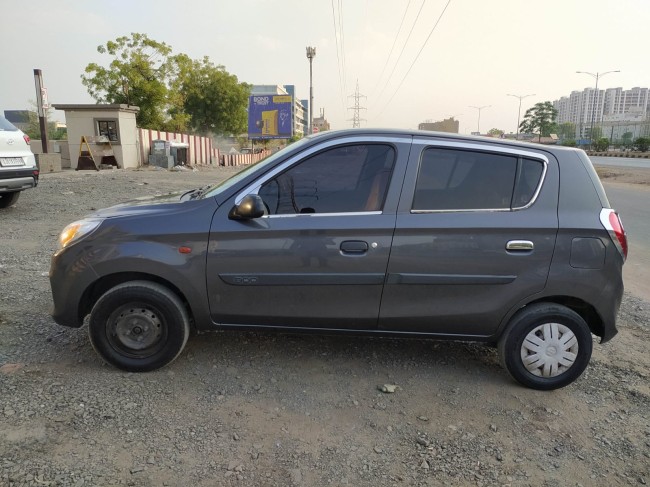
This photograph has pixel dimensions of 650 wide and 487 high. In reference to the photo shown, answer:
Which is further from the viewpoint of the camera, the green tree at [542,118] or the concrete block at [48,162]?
the green tree at [542,118]

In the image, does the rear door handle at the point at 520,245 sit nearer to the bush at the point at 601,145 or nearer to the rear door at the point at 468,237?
the rear door at the point at 468,237

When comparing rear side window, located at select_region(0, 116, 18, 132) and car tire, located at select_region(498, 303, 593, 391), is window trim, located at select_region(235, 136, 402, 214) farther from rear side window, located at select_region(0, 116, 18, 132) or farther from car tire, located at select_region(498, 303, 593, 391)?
rear side window, located at select_region(0, 116, 18, 132)

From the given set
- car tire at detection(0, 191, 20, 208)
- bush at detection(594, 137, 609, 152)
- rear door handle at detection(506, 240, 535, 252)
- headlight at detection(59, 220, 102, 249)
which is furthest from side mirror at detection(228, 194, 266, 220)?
bush at detection(594, 137, 609, 152)

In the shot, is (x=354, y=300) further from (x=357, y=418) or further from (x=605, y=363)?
(x=605, y=363)

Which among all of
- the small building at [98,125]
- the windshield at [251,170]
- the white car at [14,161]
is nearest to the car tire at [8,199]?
the white car at [14,161]

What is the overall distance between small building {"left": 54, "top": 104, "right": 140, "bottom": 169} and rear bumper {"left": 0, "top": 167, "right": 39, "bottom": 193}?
12.7 meters

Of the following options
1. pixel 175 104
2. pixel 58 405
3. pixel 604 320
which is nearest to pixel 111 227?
pixel 58 405

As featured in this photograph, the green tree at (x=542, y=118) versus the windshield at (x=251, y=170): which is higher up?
the green tree at (x=542, y=118)

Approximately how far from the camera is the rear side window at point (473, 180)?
3307 mm

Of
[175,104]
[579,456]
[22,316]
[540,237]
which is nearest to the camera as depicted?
[579,456]

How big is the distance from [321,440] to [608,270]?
7.23 feet

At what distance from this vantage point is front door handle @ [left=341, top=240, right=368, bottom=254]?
127 inches

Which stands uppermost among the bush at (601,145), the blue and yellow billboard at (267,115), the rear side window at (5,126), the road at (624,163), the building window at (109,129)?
the blue and yellow billboard at (267,115)

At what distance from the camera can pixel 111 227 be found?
3307mm
